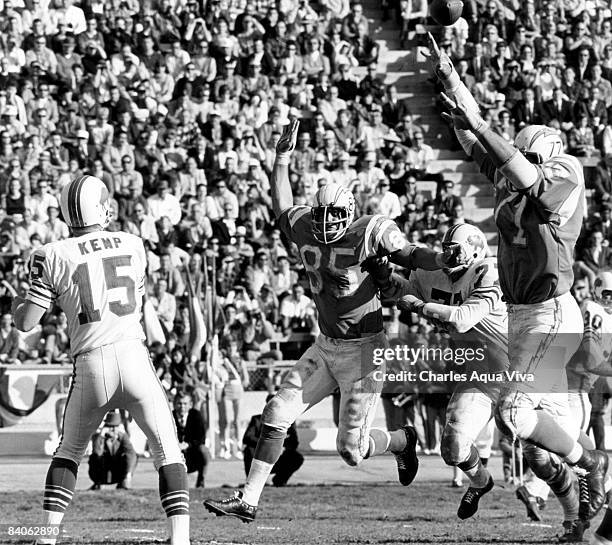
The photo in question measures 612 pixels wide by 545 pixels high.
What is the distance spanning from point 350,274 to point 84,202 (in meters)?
1.88

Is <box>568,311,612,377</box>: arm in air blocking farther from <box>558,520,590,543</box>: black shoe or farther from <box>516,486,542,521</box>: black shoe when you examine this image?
<box>558,520,590,543</box>: black shoe

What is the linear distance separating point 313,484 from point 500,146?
23.0 feet

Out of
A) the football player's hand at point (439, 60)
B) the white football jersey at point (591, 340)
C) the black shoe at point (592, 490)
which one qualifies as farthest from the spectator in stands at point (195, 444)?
the football player's hand at point (439, 60)

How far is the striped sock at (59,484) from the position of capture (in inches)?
309

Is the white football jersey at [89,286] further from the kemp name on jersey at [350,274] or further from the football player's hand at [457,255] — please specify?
the football player's hand at [457,255]

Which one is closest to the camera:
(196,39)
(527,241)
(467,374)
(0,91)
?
(527,241)

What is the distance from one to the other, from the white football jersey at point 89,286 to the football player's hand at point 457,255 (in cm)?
222

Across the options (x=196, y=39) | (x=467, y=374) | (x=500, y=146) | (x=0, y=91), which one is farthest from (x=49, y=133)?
(x=500, y=146)

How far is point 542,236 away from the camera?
8469 mm

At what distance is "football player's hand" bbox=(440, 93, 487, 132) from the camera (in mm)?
7969

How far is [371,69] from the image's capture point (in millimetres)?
21453

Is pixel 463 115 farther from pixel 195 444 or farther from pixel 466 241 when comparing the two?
pixel 195 444

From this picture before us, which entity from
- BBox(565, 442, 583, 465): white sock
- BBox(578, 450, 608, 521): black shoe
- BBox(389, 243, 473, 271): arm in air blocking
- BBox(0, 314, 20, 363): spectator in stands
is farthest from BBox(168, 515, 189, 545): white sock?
BBox(0, 314, 20, 363): spectator in stands

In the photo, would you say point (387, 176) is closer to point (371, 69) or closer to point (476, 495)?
point (371, 69)
